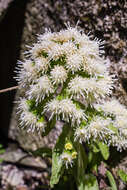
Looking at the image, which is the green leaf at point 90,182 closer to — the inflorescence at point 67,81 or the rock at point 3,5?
the inflorescence at point 67,81

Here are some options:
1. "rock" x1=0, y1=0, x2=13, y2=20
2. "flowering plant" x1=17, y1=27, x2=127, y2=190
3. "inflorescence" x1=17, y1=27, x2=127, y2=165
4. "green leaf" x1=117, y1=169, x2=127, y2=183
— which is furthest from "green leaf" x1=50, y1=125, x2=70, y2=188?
"rock" x1=0, y1=0, x2=13, y2=20

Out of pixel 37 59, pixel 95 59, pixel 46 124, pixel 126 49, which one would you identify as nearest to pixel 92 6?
pixel 126 49

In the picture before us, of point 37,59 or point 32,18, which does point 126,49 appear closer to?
point 37,59

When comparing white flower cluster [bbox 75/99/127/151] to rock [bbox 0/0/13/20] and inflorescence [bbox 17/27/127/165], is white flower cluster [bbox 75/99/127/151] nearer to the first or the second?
inflorescence [bbox 17/27/127/165]

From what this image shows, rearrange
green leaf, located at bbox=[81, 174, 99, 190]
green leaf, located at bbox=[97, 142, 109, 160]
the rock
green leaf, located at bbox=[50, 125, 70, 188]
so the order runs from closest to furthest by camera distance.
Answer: green leaf, located at bbox=[50, 125, 70, 188], green leaf, located at bbox=[81, 174, 99, 190], green leaf, located at bbox=[97, 142, 109, 160], the rock

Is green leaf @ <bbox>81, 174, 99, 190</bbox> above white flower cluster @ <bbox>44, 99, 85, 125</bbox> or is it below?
below

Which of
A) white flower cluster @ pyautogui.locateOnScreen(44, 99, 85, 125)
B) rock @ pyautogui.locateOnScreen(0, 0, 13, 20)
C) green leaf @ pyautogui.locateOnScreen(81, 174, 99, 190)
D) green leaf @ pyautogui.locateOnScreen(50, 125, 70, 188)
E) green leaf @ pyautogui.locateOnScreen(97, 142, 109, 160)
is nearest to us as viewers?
white flower cluster @ pyautogui.locateOnScreen(44, 99, 85, 125)

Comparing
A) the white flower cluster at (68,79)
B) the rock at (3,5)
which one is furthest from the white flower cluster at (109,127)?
the rock at (3,5)

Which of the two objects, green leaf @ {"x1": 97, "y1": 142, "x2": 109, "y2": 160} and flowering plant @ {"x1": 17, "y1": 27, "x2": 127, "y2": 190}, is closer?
flowering plant @ {"x1": 17, "y1": 27, "x2": 127, "y2": 190}
